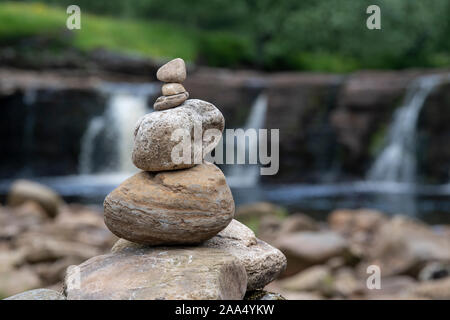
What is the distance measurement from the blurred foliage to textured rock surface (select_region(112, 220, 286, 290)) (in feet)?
83.4

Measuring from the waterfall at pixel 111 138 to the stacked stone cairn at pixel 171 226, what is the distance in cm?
1824

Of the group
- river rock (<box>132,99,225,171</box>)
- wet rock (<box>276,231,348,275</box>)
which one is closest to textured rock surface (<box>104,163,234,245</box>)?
river rock (<box>132,99,225,171</box>)

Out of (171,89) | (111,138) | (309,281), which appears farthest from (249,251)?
(111,138)

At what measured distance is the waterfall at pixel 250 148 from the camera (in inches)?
882

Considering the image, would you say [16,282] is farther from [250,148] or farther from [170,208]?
[250,148]

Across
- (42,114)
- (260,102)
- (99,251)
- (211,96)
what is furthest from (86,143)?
(99,251)

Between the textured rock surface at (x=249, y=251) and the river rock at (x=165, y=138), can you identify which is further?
the textured rock surface at (x=249, y=251)

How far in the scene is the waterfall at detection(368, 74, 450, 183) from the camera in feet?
69.7

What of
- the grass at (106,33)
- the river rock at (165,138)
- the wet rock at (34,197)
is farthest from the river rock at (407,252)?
the grass at (106,33)

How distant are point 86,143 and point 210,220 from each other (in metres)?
19.5

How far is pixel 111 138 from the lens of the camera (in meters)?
23.1

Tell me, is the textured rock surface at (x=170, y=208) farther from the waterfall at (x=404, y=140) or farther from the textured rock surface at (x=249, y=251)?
the waterfall at (x=404, y=140)

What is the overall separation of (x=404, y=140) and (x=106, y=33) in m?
18.7

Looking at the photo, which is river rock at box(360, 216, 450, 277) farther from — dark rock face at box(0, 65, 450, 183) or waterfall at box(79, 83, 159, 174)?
waterfall at box(79, 83, 159, 174)
